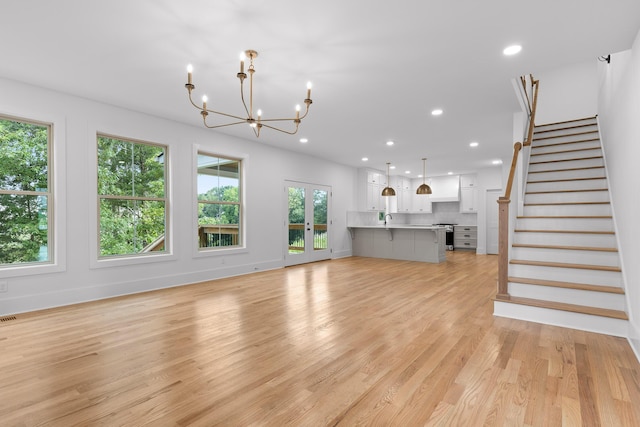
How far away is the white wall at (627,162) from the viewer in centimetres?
270

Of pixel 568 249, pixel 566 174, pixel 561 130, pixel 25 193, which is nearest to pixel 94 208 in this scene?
pixel 25 193

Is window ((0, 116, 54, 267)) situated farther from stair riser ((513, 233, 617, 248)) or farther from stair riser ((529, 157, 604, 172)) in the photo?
stair riser ((529, 157, 604, 172))

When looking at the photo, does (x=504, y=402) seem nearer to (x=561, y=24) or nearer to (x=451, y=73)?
(x=561, y=24)

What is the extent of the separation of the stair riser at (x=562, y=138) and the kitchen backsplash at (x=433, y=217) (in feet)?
15.7

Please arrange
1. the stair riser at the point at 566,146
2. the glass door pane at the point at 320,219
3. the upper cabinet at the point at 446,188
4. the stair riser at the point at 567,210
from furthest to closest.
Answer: the upper cabinet at the point at 446,188, the glass door pane at the point at 320,219, the stair riser at the point at 566,146, the stair riser at the point at 567,210

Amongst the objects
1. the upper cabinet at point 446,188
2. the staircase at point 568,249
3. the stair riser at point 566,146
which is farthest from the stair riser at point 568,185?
the upper cabinet at point 446,188

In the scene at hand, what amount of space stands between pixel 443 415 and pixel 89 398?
6.77 ft

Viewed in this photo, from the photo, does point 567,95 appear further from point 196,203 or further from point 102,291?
point 102,291

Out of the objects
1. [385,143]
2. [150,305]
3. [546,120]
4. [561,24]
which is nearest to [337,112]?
[385,143]

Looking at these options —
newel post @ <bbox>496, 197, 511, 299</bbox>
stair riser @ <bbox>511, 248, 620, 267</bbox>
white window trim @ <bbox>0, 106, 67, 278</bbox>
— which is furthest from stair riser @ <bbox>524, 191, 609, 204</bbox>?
white window trim @ <bbox>0, 106, 67, 278</bbox>

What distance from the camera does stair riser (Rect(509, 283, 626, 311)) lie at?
125 inches

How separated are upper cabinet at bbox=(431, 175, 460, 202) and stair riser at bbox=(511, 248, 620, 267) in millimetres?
7034

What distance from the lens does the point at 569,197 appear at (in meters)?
4.63

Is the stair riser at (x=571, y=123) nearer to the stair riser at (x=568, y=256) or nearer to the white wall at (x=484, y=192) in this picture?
the white wall at (x=484, y=192)
